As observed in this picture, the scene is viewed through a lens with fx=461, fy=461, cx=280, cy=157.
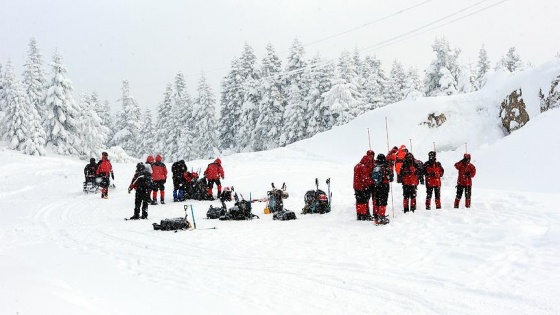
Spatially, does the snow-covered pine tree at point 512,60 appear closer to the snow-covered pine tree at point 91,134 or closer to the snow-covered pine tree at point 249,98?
the snow-covered pine tree at point 249,98

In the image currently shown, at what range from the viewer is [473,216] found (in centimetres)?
1117

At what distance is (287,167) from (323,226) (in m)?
15.2

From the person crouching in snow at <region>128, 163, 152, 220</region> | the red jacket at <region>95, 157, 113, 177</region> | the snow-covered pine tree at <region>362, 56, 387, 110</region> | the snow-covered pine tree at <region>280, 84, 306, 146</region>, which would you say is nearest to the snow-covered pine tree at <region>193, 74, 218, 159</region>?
the snow-covered pine tree at <region>280, 84, 306, 146</region>

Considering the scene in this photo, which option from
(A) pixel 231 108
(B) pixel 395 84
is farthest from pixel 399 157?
(B) pixel 395 84

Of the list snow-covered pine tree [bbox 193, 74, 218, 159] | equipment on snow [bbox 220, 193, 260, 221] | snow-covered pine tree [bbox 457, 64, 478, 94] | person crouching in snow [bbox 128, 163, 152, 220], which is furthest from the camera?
snow-covered pine tree [bbox 193, 74, 218, 159]

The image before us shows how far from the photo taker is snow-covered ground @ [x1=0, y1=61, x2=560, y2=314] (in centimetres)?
607

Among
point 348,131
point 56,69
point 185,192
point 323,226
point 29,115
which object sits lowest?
point 323,226

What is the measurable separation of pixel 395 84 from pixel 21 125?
148 ft

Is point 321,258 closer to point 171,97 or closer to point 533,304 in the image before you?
point 533,304

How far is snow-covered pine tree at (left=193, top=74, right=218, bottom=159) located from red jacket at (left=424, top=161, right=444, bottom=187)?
46365 mm

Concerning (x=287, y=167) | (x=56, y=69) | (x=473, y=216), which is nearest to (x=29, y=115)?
(x=56, y=69)

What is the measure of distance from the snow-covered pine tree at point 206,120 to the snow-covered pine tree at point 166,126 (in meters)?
5.71

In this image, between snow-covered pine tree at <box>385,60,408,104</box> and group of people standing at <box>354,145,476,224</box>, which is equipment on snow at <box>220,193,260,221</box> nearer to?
group of people standing at <box>354,145,476,224</box>

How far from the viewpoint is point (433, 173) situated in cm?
1280
